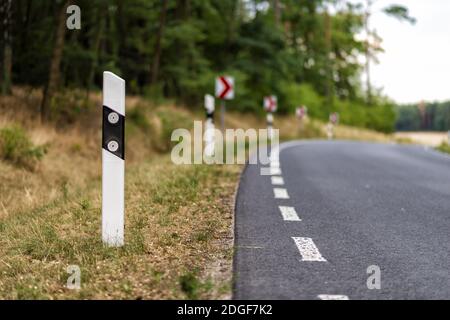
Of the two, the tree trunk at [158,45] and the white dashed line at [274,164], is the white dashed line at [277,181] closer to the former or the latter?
the white dashed line at [274,164]

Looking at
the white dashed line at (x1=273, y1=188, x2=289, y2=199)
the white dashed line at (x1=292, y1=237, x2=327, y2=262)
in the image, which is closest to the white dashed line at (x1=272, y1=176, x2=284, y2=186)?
the white dashed line at (x1=273, y1=188, x2=289, y2=199)

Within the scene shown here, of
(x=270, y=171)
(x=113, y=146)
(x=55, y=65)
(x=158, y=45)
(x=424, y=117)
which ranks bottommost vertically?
(x=270, y=171)

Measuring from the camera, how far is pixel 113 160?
467cm

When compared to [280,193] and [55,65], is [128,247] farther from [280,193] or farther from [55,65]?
[55,65]

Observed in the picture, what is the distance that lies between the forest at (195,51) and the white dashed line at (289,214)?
8671mm

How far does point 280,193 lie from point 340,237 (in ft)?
8.54

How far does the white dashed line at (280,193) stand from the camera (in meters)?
7.54

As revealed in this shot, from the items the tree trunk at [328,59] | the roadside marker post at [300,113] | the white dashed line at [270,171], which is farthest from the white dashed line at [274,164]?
the tree trunk at [328,59]

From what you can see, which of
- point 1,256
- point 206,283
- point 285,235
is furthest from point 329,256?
point 1,256

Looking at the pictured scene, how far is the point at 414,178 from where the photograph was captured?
408 inches

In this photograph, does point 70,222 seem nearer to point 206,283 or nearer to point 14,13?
point 206,283

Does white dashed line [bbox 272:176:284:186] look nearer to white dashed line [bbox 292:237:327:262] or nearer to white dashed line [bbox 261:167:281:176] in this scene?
white dashed line [bbox 261:167:281:176]

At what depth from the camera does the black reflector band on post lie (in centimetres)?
467

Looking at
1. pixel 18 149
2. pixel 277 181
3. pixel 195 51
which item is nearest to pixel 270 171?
pixel 277 181
